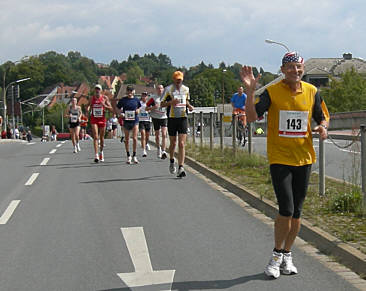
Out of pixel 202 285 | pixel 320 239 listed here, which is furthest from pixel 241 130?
pixel 202 285

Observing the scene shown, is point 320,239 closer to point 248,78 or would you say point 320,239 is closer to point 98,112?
point 248,78

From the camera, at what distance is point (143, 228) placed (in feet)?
25.6

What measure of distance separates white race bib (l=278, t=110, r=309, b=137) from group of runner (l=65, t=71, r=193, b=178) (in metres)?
6.87

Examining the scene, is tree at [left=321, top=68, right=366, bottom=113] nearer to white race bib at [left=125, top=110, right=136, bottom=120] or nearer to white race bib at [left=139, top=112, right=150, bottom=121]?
white race bib at [left=139, top=112, right=150, bottom=121]

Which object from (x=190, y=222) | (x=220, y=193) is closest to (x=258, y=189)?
(x=220, y=193)

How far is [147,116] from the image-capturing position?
18547 mm

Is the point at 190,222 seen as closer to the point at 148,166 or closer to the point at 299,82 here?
the point at 299,82

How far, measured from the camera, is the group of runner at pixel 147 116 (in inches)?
489

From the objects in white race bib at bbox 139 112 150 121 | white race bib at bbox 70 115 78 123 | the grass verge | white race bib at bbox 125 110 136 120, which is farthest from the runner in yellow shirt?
white race bib at bbox 70 115 78 123

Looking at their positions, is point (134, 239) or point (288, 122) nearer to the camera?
point (288, 122)

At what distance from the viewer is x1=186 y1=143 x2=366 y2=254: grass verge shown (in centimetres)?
688

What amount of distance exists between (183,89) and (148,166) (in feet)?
10.8

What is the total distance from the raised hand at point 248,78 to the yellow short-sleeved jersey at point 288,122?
169 millimetres

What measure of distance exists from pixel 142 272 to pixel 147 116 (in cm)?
1286
